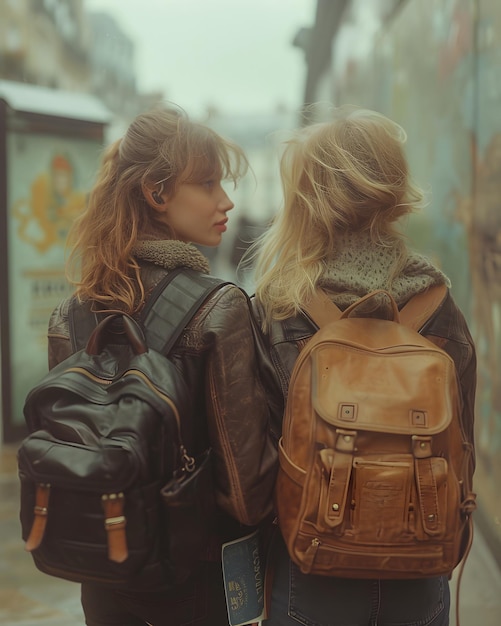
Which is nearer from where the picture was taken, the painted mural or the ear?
the ear

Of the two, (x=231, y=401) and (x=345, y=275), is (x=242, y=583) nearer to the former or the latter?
(x=231, y=401)

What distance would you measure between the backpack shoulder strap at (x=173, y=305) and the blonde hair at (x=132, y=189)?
0.05 metres

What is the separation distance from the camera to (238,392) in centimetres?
164

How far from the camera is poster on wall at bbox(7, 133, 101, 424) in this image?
5281mm

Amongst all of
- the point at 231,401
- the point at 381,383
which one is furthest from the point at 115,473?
the point at 381,383

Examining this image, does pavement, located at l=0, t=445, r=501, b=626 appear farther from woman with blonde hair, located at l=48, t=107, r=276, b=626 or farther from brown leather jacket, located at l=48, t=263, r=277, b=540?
brown leather jacket, located at l=48, t=263, r=277, b=540

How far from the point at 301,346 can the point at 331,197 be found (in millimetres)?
349

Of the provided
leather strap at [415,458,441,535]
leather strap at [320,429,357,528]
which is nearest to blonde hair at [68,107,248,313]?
leather strap at [320,429,357,528]

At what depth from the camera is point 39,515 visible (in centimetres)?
153

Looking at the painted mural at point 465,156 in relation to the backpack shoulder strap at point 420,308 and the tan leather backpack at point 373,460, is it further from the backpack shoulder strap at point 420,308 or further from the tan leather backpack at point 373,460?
the tan leather backpack at point 373,460

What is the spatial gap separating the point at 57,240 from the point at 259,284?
3962 millimetres

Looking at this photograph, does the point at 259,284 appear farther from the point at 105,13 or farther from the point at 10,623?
the point at 105,13

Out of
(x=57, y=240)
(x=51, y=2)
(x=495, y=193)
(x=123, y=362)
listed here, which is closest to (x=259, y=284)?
(x=123, y=362)

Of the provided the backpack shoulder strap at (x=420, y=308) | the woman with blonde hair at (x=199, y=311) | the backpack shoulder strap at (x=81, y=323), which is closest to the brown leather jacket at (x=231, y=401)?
the woman with blonde hair at (x=199, y=311)
